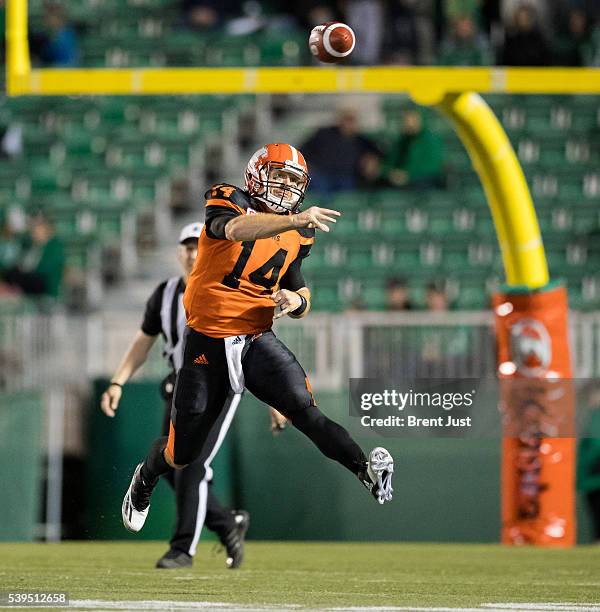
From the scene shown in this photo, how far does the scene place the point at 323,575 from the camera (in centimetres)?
671

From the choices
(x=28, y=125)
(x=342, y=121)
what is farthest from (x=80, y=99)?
(x=342, y=121)

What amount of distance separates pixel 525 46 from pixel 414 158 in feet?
4.70

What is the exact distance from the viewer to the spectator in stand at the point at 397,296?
10758mm

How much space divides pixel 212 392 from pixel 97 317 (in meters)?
4.50

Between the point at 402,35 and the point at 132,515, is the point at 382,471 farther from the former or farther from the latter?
the point at 402,35

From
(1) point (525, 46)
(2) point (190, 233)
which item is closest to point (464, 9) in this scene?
(1) point (525, 46)

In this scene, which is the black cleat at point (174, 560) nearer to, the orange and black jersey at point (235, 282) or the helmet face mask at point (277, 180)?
the orange and black jersey at point (235, 282)

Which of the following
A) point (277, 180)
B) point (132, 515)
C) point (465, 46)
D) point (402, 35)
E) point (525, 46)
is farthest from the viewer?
point (465, 46)

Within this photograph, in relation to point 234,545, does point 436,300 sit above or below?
above

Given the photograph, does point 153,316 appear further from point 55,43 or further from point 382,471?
point 55,43

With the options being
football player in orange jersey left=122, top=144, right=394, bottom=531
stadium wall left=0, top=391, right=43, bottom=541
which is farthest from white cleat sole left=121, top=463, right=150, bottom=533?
stadium wall left=0, top=391, right=43, bottom=541

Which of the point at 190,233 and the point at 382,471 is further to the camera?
the point at 190,233

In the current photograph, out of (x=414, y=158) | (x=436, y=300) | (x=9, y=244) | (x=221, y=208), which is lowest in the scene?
(x=436, y=300)

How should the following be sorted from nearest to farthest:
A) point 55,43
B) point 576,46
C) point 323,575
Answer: point 323,575
point 576,46
point 55,43
